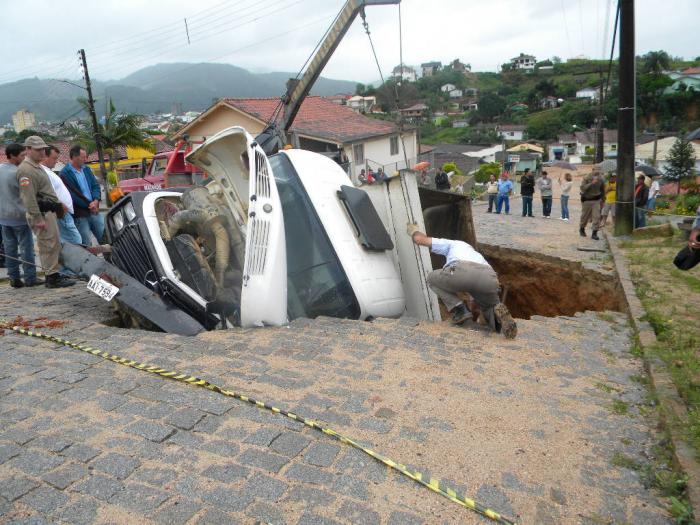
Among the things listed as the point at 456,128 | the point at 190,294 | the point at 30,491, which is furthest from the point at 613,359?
the point at 456,128

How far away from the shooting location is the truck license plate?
5.23 metres

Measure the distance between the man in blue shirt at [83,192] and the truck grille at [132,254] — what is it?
157 cm

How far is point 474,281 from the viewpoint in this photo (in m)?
4.99

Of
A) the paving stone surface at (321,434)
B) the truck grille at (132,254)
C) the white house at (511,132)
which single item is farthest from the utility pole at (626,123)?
the white house at (511,132)

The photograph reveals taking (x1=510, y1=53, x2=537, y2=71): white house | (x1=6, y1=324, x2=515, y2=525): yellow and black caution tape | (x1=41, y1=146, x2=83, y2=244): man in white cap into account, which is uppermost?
(x1=510, y1=53, x2=537, y2=71): white house

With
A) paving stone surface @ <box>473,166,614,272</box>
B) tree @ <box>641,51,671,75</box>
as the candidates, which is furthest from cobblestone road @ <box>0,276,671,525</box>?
tree @ <box>641,51,671,75</box>

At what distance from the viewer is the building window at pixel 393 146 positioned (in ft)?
106

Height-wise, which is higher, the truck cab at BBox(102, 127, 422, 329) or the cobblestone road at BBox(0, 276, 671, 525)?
the truck cab at BBox(102, 127, 422, 329)

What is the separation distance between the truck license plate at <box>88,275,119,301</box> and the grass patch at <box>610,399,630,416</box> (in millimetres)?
4465

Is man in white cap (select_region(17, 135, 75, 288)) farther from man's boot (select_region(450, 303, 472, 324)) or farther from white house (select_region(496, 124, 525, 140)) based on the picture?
white house (select_region(496, 124, 525, 140))

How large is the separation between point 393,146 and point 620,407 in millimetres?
30113

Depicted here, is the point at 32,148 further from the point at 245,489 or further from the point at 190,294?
the point at 245,489

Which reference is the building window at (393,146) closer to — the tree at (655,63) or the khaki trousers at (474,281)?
the khaki trousers at (474,281)

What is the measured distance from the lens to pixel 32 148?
6.11 m
